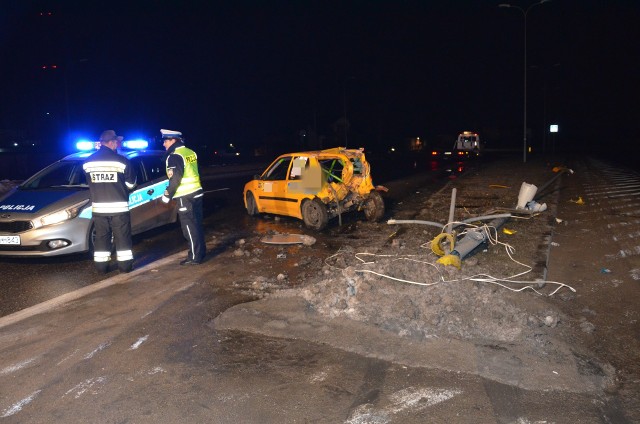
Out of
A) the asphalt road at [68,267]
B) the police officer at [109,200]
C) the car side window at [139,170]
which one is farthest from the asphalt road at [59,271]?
the car side window at [139,170]

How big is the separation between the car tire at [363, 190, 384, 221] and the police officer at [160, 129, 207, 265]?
433 centimetres

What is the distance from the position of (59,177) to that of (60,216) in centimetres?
152

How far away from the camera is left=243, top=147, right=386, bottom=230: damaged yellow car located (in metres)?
11.2

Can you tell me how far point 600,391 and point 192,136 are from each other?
57424mm

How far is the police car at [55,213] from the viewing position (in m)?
8.08

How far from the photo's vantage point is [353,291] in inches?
239

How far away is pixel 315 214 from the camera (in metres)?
11.1

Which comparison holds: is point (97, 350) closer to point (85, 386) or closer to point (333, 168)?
point (85, 386)

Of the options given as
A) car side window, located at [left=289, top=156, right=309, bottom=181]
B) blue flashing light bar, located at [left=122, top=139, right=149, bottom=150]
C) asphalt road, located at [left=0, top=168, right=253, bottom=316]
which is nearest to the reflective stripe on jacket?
asphalt road, located at [left=0, top=168, right=253, bottom=316]

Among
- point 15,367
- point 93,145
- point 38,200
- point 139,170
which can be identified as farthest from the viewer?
point 93,145

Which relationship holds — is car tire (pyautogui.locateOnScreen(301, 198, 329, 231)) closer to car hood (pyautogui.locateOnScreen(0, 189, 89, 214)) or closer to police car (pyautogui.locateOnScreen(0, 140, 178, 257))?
police car (pyautogui.locateOnScreen(0, 140, 178, 257))

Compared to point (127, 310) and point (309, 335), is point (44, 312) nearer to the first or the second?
point (127, 310)

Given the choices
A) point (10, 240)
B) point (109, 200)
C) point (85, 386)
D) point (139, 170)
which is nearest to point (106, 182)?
point (109, 200)

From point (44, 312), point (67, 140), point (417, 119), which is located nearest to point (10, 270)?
point (44, 312)
